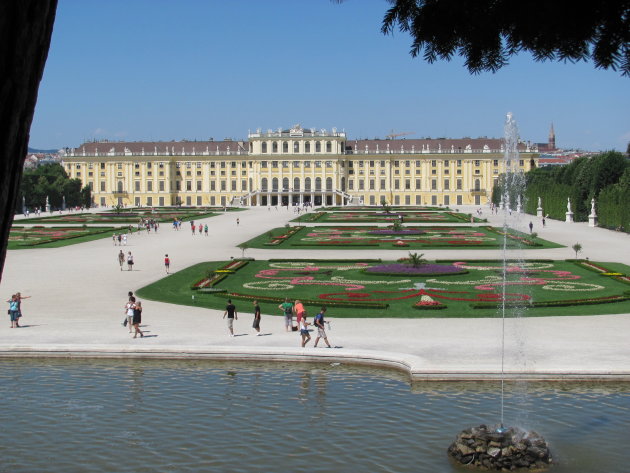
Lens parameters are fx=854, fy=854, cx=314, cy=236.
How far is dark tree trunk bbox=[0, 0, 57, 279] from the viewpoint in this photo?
306 cm

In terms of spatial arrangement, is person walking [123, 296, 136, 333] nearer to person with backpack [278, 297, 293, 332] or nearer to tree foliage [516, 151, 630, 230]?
person with backpack [278, 297, 293, 332]

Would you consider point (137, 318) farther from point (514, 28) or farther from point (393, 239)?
point (393, 239)

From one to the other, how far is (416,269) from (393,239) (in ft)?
55.2

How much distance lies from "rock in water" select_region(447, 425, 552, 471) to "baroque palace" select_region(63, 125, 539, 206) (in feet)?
353

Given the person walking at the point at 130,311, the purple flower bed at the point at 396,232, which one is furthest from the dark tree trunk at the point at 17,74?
the purple flower bed at the point at 396,232

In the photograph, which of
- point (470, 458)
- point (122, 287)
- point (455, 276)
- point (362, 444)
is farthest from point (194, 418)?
point (455, 276)

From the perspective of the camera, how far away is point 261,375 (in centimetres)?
1496

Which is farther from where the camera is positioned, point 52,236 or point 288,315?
point 52,236

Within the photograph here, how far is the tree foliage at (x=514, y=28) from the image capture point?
4.89m

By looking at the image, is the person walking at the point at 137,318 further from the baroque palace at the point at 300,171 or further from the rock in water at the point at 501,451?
the baroque palace at the point at 300,171

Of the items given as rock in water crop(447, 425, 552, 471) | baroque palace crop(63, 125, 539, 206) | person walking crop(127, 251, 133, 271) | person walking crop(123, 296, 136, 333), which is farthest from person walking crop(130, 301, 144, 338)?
baroque palace crop(63, 125, 539, 206)

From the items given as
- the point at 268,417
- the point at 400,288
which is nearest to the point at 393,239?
the point at 400,288

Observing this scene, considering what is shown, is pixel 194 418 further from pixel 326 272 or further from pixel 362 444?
pixel 326 272

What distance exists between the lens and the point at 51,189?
317 ft
